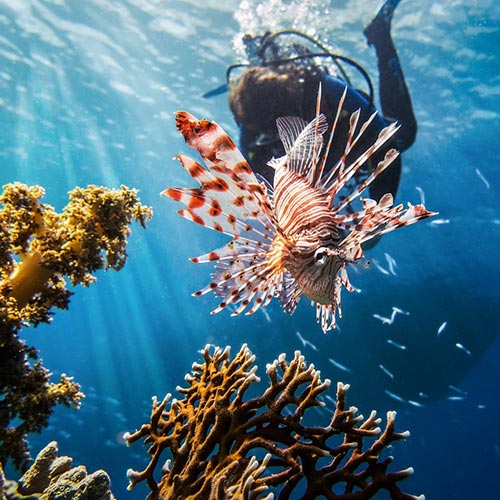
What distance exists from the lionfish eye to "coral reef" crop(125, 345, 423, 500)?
27.0 inches

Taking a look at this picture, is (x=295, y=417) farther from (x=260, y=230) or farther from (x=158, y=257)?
(x=158, y=257)

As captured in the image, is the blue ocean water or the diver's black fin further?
the blue ocean water

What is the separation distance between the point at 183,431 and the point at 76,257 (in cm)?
142

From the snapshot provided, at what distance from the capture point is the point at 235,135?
17312 millimetres

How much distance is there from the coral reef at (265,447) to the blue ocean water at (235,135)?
33.7 feet

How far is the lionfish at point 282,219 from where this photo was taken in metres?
2.09

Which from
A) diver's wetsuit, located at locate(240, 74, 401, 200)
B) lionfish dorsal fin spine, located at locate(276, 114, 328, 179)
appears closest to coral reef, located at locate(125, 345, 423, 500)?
lionfish dorsal fin spine, located at locate(276, 114, 328, 179)

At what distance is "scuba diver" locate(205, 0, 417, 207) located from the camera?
5.62 meters

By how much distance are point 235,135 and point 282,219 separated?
50.9 ft

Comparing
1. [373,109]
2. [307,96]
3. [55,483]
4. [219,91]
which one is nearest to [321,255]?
[55,483]

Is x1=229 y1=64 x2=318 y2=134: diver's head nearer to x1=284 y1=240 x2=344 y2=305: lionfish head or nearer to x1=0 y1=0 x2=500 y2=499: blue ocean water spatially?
x1=284 y1=240 x2=344 y2=305: lionfish head

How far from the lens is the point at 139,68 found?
1431 centimetres

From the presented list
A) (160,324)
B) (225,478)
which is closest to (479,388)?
(160,324)

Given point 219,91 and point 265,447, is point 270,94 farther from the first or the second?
point 265,447
